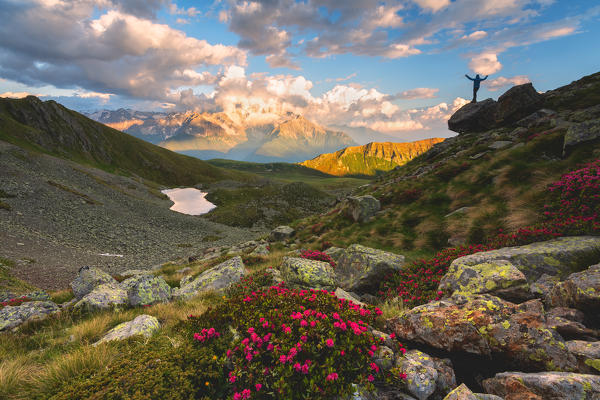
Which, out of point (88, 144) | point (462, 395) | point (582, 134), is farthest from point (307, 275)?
point (88, 144)

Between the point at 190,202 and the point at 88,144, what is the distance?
6819 centimetres

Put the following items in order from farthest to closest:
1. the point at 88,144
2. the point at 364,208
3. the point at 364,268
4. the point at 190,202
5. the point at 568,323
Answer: the point at 88,144 → the point at 190,202 → the point at 364,208 → the point at 364,268 → the point at 568,323

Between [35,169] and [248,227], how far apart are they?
48.6m

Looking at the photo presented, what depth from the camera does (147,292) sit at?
9.89m

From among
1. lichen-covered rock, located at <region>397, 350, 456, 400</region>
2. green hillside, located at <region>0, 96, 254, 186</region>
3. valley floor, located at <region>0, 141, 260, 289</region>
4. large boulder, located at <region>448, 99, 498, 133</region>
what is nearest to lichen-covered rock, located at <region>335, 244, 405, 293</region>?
lichen-covered rock, located at <region>397, 350, 456, 400</region>

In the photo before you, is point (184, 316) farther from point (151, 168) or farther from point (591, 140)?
point (151, 168)

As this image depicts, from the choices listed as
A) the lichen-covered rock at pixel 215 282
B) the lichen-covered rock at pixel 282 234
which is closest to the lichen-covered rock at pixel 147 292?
the lichen-covered rock at pixel 215 282

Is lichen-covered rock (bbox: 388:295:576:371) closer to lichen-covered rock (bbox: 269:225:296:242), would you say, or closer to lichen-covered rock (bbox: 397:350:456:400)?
lichen-covered rock (bbox: 397:350:456:400)

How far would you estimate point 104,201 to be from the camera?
167ft

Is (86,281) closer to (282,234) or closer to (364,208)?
(282,234)

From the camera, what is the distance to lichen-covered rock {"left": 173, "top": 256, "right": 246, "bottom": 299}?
10.7 meters

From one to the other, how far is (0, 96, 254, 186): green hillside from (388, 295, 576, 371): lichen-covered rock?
115 meters

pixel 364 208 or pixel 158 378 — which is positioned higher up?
pixel 158 378

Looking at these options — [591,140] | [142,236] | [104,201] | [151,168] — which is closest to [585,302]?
[591,140]
